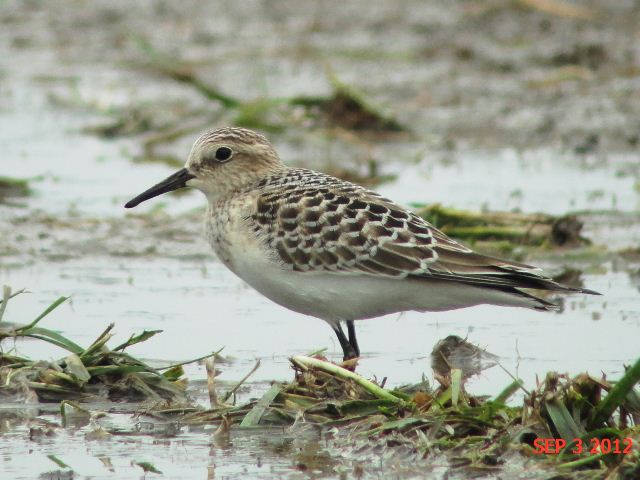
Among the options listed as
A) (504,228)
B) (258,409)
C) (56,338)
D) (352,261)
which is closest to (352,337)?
(352,261)

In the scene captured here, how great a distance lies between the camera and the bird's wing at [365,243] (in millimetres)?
7535

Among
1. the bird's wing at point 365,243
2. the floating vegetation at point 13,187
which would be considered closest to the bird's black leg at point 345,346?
the bird's wing at point 365,243

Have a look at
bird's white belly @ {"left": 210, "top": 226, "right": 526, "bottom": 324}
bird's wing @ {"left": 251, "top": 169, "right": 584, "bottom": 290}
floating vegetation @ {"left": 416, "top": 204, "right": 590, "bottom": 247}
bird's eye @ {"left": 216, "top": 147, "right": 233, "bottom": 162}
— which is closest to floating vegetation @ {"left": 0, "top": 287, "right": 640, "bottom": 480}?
bird's white belly @ {"left": 210, "top": 226, "right": 526, "bottom": 324}

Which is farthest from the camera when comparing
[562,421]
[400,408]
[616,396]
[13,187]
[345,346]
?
[13,187]

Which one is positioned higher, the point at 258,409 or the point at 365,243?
the point at 365,243

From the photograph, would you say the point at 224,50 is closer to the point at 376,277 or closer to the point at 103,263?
the point at 103,263

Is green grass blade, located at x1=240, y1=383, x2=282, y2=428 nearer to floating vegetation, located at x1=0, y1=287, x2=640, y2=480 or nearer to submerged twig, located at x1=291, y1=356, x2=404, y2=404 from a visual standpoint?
floating vegetation, located at x1=0, y1=287, x2=640, y2=480

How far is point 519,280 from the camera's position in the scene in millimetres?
7465

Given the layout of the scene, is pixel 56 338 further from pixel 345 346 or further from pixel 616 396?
pixel 616 396

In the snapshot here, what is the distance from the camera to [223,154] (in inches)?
336

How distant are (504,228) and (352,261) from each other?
3.49 m

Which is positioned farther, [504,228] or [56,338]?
[504,228]

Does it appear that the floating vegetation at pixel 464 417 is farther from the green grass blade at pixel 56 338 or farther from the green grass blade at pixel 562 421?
the green grass blade at pixel 56 338

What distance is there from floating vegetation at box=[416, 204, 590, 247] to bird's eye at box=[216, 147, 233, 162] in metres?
2.65
